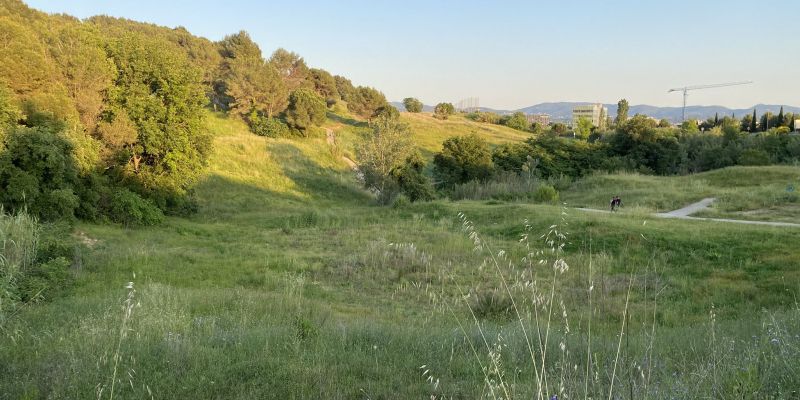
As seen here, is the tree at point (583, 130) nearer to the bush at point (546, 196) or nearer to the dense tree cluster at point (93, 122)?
the bush at point (546, 196)

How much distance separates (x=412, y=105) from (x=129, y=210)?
75552mm

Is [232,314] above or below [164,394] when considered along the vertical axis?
below

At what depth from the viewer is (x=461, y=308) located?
9.41m

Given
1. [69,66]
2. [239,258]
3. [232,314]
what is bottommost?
[239,258]

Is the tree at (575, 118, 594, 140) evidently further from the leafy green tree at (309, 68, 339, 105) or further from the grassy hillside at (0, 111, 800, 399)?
the grassy hillside at (0, 111, 800, 399)

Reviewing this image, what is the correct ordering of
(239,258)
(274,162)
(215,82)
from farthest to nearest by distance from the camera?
(215,82), (274,162), (239,258)

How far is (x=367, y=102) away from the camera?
65.6m

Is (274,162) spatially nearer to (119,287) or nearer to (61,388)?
(119,287)

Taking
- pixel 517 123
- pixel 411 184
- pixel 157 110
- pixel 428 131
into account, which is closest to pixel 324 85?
pixel 428 131

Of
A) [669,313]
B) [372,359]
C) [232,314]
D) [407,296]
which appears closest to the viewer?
[372,359]

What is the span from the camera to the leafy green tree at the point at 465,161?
1624 inches

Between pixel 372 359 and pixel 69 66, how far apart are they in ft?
72.4

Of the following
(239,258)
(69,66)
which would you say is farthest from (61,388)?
(69,66)

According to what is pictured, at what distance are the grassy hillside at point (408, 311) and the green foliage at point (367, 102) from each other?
132 feet
